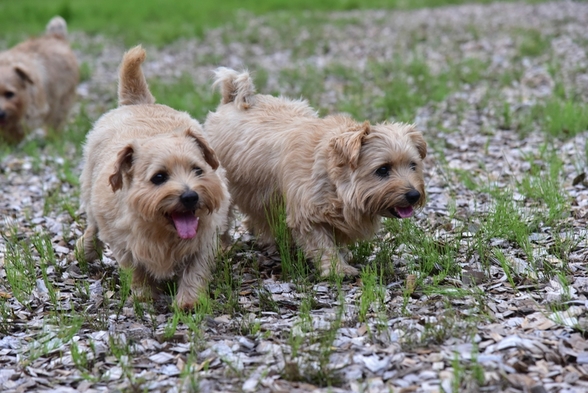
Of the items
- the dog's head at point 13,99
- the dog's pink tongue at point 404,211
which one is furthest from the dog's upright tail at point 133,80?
the dog's head at point 13,99

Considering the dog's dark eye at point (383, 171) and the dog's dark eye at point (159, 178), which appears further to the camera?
the dog's dark eye at point (383, 171)

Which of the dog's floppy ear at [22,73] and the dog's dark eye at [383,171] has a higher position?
the dog's floppy ear at [22,73]

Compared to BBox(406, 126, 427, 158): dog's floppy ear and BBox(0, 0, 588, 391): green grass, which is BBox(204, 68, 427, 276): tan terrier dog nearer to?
BBox(406, 126, 427, 158): dog's floppy ear

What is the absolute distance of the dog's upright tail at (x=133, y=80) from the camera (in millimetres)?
5584

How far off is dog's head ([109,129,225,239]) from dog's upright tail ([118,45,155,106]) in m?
1.30

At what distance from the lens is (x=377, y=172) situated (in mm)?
4777

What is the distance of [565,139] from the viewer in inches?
293

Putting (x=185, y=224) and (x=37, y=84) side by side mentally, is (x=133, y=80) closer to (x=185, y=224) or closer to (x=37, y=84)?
(x=185, y=224)

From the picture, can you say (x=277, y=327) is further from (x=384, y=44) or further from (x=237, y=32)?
(x=237, y=32)

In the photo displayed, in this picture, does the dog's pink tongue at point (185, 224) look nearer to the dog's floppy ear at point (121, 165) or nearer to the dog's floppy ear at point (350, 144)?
the dog's floppy ear at point (121, 165)

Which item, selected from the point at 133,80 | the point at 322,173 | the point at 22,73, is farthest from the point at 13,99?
the point at 322,173

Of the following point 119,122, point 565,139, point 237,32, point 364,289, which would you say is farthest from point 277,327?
point 237,32

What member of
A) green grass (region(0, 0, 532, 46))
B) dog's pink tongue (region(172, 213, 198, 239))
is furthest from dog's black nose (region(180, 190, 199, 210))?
green grass (region(0, 0, 532, 46))

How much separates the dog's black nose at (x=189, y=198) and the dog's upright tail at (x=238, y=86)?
1.74m
